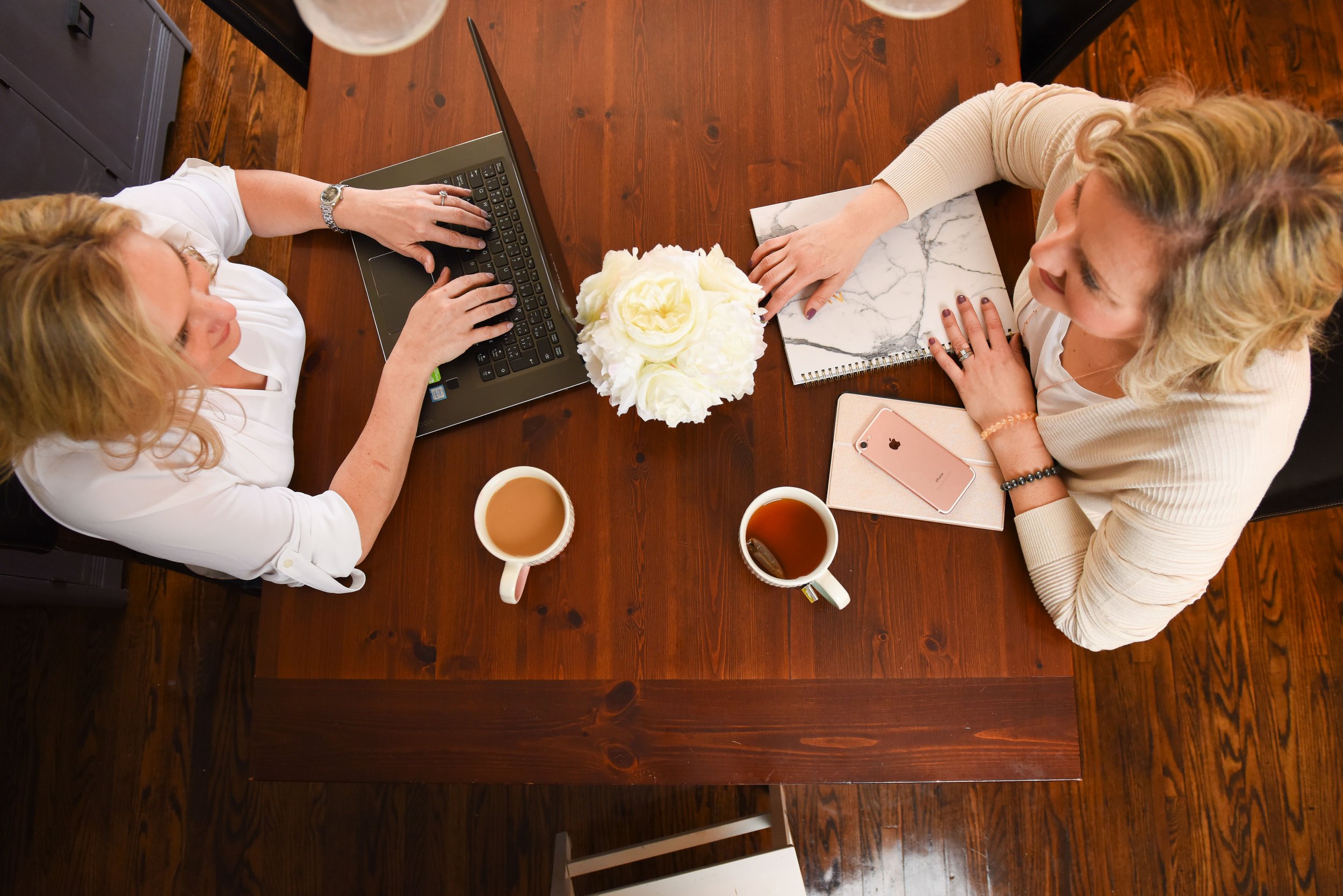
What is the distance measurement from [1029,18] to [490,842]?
2.23 metres

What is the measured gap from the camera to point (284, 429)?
1.06 meters

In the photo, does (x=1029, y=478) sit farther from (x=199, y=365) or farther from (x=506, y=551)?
(x=199, y=365)

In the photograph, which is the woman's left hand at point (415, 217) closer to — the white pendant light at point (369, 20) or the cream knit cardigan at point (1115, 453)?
the white pendant light at point (369, 20)

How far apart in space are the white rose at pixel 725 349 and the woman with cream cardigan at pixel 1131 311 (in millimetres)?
246

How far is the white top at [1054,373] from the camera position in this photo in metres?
1.00

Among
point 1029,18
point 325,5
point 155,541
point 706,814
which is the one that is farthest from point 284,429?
point 1029,18

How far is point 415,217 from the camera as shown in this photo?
1080 millimetres

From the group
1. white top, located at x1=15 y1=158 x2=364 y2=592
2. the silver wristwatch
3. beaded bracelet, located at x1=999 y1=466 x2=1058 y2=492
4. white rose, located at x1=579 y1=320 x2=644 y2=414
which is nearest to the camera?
white rose, located at x1=579 y1=320 x2=644 y2=414

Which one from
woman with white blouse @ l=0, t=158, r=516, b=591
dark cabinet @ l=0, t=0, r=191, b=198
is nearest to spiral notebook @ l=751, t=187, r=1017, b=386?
woman with white blouse @ l=0, t=158, r=516, b=591

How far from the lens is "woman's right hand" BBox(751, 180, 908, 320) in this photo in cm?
105

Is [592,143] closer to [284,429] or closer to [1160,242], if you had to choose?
[284,429]

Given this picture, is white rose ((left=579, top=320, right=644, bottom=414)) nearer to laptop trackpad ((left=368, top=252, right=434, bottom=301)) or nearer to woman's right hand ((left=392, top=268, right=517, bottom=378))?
woman's right hand ((left=392, top=268, right=517, bottom=378))

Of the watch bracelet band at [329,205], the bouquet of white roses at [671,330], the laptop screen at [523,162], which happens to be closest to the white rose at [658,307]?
the bouquet of white roses at [671,330]

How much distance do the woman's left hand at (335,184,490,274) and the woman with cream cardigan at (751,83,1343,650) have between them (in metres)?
0.46
